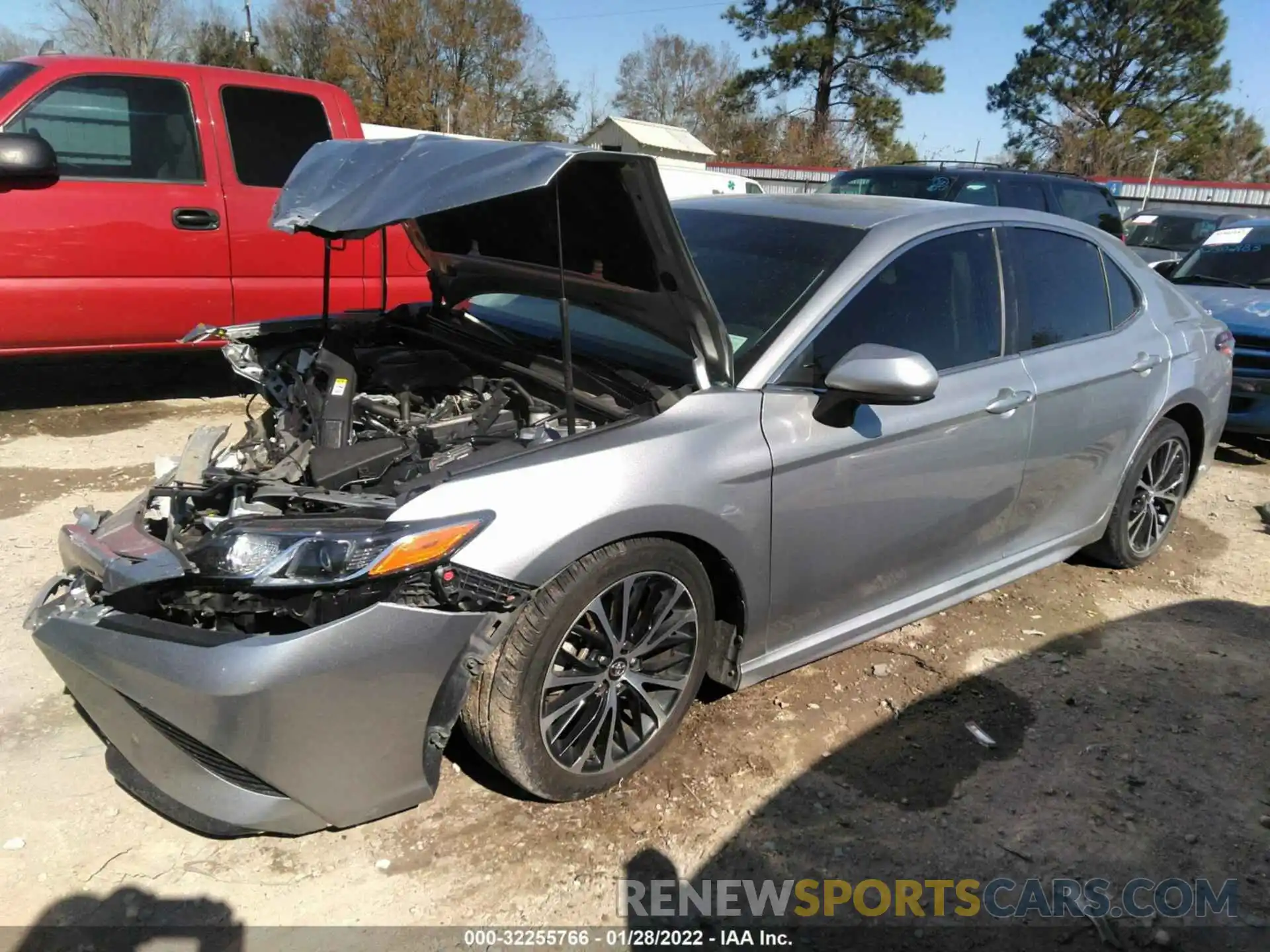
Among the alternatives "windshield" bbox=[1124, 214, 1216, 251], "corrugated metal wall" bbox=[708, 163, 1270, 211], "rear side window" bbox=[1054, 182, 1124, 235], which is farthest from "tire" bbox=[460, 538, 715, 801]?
"corrugated metal wall" bbox=[708, 163, 1270, 211]

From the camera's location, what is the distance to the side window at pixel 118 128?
527 centimetres

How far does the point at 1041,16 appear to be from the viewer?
39.3 metres

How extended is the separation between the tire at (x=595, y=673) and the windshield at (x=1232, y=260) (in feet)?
22.1

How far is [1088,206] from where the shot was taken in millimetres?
9906

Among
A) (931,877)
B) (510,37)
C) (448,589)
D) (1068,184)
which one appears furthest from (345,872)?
(510,37)

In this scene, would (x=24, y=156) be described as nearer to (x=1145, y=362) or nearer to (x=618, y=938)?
(x=618, y=938)

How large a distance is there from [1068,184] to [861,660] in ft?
27.1

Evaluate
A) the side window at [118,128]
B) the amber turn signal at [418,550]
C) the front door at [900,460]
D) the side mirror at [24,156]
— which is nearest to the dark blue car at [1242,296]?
the front door at [900,460]

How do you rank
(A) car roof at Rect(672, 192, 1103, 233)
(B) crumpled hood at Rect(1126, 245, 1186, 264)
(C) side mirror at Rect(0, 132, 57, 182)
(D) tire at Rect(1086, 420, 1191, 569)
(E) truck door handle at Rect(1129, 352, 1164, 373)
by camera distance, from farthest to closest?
(B) crumpled hood at Rect(1126, 245, 1186, 264), (C) side mirror at Rect(0, 132, 57, 182), (D) tire at Rect(1086, 420, 1191, 569), (E) truck door handle at Rect(1129, 352, 1164, 373), (A) car roof at Rect(672, 192, 1103, 233)

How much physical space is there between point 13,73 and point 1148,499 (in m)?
6.58

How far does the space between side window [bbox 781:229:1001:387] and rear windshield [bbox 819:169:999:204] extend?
17.3ft

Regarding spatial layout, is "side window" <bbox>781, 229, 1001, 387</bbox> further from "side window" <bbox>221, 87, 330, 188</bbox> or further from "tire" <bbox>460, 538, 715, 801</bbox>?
"side window" <bbox>221, 87, 330, 188</bbox>

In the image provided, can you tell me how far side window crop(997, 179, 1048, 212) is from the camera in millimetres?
9031

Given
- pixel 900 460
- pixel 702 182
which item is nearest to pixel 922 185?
pixel 702 182
